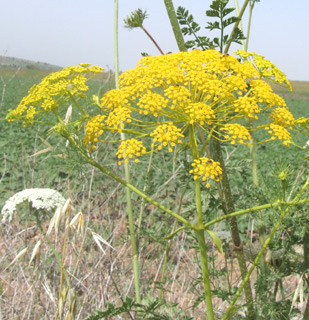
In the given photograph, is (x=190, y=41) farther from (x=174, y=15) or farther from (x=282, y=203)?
(x=282, y=203)

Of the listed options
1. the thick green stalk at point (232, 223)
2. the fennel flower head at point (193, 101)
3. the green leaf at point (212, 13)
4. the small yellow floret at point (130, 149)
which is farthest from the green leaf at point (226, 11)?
the small yellow floret at point (130, 149)

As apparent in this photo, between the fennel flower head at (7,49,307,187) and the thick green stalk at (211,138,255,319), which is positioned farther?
the thick green stalk at (211,138,255,319)

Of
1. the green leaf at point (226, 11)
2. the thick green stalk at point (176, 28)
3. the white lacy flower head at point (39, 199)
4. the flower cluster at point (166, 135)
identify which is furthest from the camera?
the white lacy flower head at point (39, 199)

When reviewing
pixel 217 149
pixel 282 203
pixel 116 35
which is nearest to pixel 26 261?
pixel 116 35

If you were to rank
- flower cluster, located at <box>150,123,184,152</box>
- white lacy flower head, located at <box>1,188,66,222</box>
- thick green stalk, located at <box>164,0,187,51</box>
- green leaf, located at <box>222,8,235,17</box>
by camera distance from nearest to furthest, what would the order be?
flower cluster, located at <box>150,123,184,152</box> < green leaf, located at <box>222,8,235,17</box> < thick green stalk, located at <box>164,0,187,51</box> < white lacy flower head, located at <box>1,188,66,222</box>

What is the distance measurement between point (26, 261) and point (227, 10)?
2.86 metres

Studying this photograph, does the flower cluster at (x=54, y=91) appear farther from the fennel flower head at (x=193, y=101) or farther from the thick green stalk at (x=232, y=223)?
the thick green stalk at (x=232, y=223)

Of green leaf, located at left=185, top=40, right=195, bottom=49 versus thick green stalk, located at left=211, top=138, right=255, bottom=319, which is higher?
green leaf, located at left=185, top=40, right=195, bottom=49

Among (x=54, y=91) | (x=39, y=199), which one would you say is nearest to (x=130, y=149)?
(x=54, y=91)

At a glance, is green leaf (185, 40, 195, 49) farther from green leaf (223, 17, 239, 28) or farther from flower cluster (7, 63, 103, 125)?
flower cluster (7, 63, 103, 125)

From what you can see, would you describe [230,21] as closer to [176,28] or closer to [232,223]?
[176,28]

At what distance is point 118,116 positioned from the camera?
4.75ft

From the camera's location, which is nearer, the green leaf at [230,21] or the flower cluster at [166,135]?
the flower cluster at [166,135]

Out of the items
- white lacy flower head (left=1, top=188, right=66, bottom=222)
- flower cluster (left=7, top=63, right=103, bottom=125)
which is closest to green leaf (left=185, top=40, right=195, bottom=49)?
flower cluster (left=7, top=63, right=103, bottom=125)
